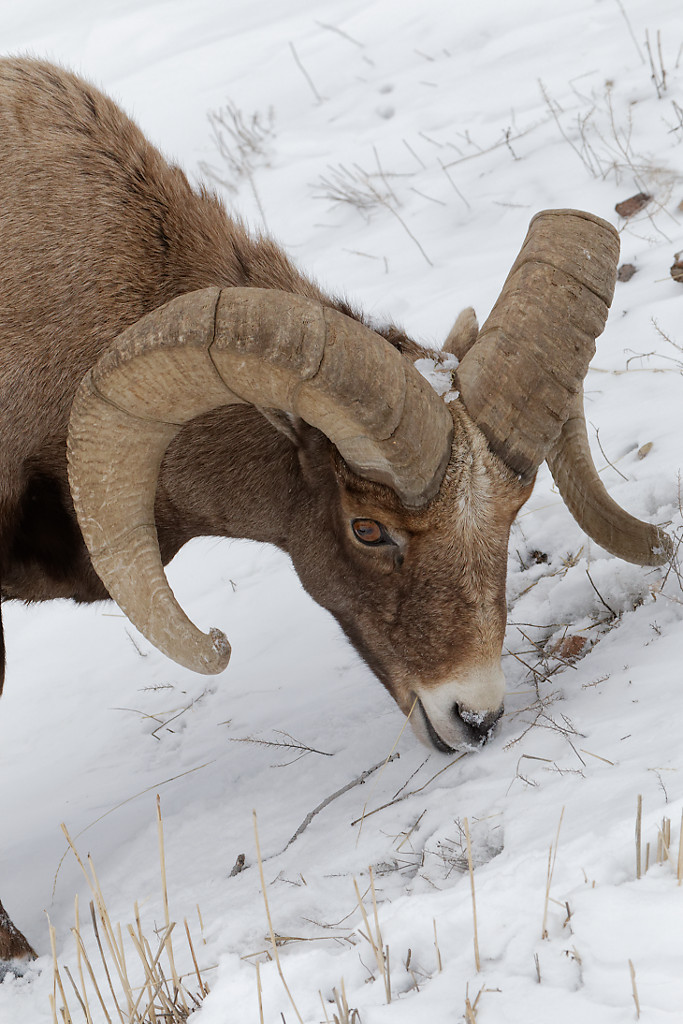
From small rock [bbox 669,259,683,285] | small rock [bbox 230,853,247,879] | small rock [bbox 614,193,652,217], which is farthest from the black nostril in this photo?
small rock [bbox 614,193,652,217]

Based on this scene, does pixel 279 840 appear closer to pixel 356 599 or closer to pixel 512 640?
pixel 356 599

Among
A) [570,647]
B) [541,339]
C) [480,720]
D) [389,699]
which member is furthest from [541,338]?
[389,699]

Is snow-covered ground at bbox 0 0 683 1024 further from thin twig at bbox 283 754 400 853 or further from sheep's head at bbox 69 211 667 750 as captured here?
sheep's head at bbox 69 211 667 750

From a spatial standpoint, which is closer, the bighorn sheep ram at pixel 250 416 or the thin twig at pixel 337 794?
the bighorn sheep ram at pixel 250 416

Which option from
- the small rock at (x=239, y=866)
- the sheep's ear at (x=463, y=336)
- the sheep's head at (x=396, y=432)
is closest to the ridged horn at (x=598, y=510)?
the sheep's head at (x=396, y=432)

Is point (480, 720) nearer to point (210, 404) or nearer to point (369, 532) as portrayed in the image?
point (369, 532)

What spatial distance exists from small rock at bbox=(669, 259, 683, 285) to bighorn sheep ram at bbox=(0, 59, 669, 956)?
11.6 ft

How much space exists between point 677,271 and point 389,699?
4402 millimetres

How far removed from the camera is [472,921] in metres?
3.23

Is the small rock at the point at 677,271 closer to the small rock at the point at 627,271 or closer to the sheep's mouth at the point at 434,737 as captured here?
the small rock at the point at 627,271

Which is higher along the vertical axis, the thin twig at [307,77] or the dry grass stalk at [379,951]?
the thin twig at [307,77]

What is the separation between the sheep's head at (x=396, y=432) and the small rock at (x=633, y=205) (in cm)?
535

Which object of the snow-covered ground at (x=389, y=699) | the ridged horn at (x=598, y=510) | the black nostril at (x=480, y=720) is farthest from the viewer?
the ridged horn at (x=598, y=510)

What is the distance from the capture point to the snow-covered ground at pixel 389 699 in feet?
10.5
